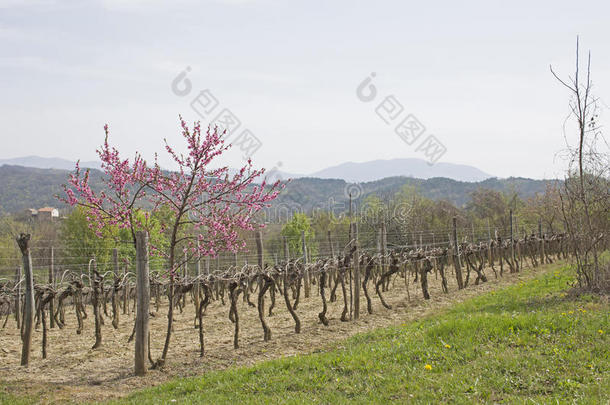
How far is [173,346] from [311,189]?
351ft

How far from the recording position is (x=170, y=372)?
6.89 m

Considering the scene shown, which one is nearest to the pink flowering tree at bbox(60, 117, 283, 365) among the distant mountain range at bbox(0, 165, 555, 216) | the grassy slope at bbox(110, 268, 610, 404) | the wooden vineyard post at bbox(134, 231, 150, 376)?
the wooden vineyard post at bbox(134, 231, 150, 376)

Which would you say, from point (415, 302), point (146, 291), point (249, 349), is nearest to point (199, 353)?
point (249, 349)

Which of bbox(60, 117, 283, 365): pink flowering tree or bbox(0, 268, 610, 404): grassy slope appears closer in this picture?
bbox(0, 268, 610, 404): grassy slope

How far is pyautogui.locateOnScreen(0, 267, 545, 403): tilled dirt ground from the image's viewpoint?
658 centimetres

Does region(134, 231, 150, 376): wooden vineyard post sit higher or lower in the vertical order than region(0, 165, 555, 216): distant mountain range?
lower

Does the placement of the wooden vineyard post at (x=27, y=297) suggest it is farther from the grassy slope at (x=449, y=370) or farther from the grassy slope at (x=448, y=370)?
the grassy slope at (x=449, y=370)

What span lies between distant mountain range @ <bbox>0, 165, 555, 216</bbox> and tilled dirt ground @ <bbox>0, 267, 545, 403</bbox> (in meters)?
40.4

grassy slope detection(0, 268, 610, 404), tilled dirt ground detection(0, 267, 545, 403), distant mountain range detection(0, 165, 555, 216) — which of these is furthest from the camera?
distant mountain range detection(0, 165, 555, 216)

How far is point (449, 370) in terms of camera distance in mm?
5465

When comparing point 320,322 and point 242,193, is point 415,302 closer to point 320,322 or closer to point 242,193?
point 320,322

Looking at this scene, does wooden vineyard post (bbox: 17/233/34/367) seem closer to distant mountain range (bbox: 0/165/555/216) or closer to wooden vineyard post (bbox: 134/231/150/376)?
wooden vineyard post (bbox: 134/231/150/376)

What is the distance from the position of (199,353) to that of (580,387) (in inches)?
223

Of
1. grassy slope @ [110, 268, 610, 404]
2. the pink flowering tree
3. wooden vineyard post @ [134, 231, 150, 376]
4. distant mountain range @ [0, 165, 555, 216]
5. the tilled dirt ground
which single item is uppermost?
distant mountain range @ [0, 165, 555, 216]
